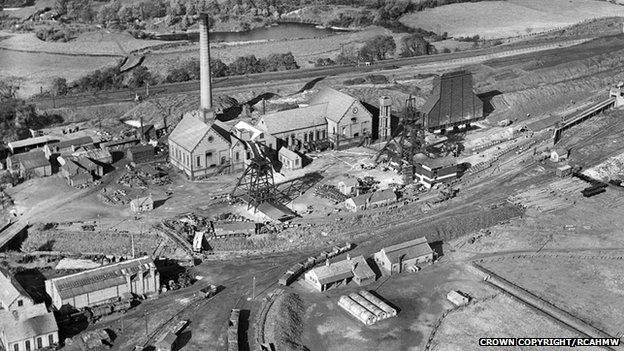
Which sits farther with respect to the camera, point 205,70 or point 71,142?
point 205,70

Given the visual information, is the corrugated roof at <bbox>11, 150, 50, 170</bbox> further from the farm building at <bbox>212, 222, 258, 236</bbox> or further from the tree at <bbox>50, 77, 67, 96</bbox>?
the tree at <bbox>50, 77, 67, 96</bbox>

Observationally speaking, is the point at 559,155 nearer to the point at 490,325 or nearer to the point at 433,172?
the point at 433,172

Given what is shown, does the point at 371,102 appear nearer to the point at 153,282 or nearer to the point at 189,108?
the point at 189,108

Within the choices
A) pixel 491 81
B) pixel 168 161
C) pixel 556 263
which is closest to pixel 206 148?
pixel 168 161

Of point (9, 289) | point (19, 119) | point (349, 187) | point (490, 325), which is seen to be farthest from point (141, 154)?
point (490, 325)

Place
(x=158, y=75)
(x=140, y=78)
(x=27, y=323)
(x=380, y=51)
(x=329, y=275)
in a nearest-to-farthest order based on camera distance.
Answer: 1. (x=27, y=323)
2. (x=329, y=275)
3. (x=140, y=78)
4. (x=158, y=75)
5. (x=380, y=51)

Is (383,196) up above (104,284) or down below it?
above

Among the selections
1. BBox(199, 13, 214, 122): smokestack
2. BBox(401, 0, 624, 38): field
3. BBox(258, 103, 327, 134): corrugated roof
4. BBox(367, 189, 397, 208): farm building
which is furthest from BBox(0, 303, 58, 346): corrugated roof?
BBox(401, 0, 624, 38): field
